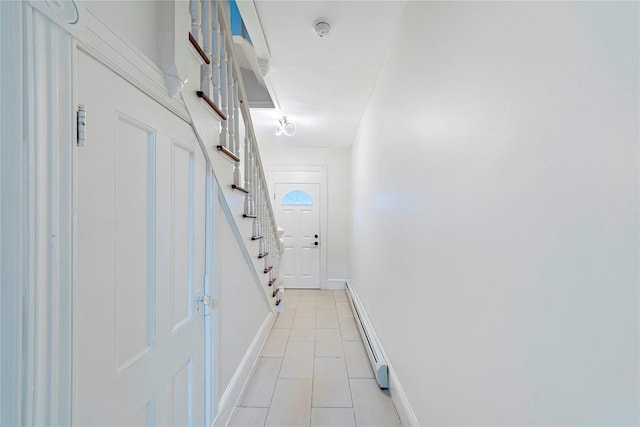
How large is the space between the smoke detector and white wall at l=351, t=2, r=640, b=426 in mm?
565

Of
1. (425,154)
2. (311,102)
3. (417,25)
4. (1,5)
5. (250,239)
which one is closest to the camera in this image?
(1,5)

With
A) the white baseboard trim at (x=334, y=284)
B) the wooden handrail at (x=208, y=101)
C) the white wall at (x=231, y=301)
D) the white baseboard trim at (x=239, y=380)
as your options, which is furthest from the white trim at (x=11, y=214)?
the white baseboard trim at (x=334, y=284)

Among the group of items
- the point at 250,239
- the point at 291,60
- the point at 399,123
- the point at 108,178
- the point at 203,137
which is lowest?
the point at 250,239

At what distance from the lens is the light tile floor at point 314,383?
1.75 meters

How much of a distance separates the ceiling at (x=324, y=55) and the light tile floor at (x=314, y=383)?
94.7 inches

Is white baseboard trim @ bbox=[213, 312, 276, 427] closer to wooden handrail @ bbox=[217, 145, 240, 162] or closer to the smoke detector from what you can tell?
wooden handrail @ bbox=[217, 145, 240, 162]

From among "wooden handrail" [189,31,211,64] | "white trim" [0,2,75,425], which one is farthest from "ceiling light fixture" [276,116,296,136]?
"white trim" [0,2,75,425]

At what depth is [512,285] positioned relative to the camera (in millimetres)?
749

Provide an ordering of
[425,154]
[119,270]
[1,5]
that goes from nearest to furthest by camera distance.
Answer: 1. [1,5]
2. [119,270]
3. [425,154]

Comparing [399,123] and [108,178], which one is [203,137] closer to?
[108,178]

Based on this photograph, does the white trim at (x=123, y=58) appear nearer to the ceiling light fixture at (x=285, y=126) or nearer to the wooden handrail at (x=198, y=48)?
the wooden handrail at (x=198, y=48)

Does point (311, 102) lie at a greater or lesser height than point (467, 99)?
greater

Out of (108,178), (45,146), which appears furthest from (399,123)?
(45,146)

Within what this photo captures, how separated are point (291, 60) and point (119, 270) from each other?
1928 millimetres
